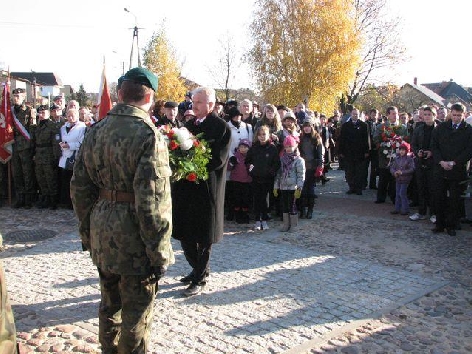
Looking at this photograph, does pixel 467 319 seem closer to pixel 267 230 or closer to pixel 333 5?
pixel 267 230

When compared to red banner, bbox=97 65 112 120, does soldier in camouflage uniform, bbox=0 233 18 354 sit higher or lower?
lower

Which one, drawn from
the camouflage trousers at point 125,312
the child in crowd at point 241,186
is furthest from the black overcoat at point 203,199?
the child in crowd at point 241,186

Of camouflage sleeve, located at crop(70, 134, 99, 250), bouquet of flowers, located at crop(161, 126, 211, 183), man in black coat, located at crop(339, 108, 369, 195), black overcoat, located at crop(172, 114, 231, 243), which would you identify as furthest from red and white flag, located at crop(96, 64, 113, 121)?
camouflage sleeve, located at crop(70, 134, 99, 250)

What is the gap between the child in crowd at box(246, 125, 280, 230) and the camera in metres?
8.51

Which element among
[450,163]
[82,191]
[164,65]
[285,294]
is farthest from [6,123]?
[164,65]

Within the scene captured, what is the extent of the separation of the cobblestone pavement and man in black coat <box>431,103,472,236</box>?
0.40 meters

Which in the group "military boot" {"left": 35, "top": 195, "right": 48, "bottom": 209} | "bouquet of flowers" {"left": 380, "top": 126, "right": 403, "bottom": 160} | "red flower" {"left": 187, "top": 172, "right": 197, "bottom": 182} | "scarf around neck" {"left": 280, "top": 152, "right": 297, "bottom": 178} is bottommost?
"military boot" {"left": 35, "top": 195, "right": 48, "bottom": 209}

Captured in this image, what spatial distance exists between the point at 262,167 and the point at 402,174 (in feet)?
10.4

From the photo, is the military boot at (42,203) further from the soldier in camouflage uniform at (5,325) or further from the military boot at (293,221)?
the soldier in camouflage uniform at (5,325)

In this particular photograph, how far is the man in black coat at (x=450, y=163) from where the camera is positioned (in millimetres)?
8062

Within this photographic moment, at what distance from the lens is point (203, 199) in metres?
5.16

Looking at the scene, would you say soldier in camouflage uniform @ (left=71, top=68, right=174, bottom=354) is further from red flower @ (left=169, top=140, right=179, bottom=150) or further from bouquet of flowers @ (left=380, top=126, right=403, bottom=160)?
bouquet of flowers @ (left=380, top=126, right=403, bottom=160)

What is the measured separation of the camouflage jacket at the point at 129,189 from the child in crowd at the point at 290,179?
204 inches

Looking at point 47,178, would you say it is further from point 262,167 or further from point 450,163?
point 450,163
